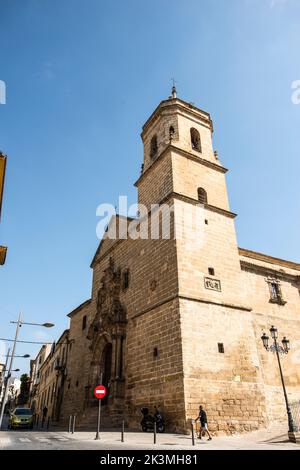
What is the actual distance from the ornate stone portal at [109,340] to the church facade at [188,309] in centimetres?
6

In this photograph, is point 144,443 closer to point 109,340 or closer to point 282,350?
point 109,340

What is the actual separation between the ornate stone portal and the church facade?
0.06 meters

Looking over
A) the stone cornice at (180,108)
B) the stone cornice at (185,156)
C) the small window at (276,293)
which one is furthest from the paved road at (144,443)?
the stone cornice at (180,108)

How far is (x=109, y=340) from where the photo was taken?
18.0m

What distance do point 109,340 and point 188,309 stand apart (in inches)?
261

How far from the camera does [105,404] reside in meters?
16.8

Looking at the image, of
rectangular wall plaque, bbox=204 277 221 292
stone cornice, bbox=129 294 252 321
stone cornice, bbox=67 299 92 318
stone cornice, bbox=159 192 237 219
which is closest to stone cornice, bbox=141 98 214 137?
stone cornice, bbox=159 192 237 219

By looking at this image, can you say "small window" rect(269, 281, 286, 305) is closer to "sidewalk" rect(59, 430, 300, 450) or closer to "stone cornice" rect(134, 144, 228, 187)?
"stone cornice" rect(134, 144, 228, 187)

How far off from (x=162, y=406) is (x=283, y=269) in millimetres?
13020

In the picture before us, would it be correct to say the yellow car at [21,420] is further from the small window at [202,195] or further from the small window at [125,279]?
the small window at [202,195]

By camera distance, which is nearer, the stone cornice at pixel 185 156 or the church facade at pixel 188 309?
the church facade at pixel 188 309

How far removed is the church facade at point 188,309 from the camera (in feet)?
41.2
